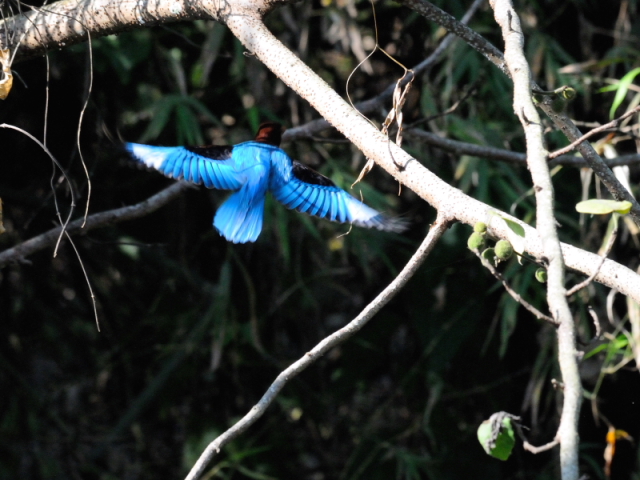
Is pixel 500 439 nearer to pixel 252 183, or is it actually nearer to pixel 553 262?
pixel 553 262

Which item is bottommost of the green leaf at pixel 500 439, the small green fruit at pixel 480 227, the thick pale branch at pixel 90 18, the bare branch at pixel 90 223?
the green leaf at pixel 500 439

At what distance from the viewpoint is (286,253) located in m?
3.21

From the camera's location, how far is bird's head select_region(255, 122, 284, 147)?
2.39 metres

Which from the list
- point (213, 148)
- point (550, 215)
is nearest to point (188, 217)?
point (213, 148)

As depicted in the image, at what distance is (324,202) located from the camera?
2123 millimetres

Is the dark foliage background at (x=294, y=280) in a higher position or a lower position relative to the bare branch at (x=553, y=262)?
higher

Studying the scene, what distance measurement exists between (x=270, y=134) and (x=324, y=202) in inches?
15.6

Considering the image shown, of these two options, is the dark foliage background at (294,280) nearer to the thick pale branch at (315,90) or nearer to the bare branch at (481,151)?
the bare branch at (481,151)

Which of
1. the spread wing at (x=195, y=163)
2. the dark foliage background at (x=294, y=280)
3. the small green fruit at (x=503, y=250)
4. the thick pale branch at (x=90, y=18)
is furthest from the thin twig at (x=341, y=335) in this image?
the dark foliage background at (x=294, y=280)

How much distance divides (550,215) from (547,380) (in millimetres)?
2709

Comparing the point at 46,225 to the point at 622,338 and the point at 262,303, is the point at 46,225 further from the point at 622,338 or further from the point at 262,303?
the point at 622,338

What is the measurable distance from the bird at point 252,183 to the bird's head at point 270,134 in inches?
5.0

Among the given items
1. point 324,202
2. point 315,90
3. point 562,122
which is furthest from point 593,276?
point 324,202

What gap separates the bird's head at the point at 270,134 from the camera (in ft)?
7.85
